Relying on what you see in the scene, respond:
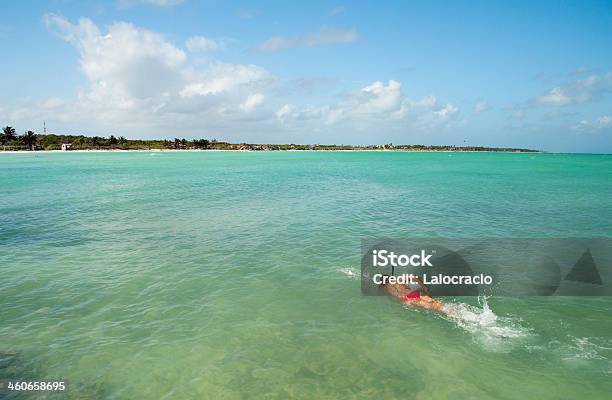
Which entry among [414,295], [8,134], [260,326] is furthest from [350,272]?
[8,134]

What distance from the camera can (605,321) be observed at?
46.0 ft

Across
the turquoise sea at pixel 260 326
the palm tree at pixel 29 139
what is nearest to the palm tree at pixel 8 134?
the palm tree at pixel 29 139

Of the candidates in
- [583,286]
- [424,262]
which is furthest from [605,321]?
[424,262]

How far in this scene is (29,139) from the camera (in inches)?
7343

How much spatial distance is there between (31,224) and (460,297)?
33162 mm

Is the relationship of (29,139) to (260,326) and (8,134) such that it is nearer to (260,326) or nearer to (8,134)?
(8,134)

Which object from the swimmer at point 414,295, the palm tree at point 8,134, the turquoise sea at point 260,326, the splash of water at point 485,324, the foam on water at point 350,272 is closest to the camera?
the turquoise sea at point 260,326

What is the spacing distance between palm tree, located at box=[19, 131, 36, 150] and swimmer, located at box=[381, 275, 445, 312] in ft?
739

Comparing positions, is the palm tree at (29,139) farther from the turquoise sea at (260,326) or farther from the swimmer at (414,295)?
the swimmer at (414,295)
